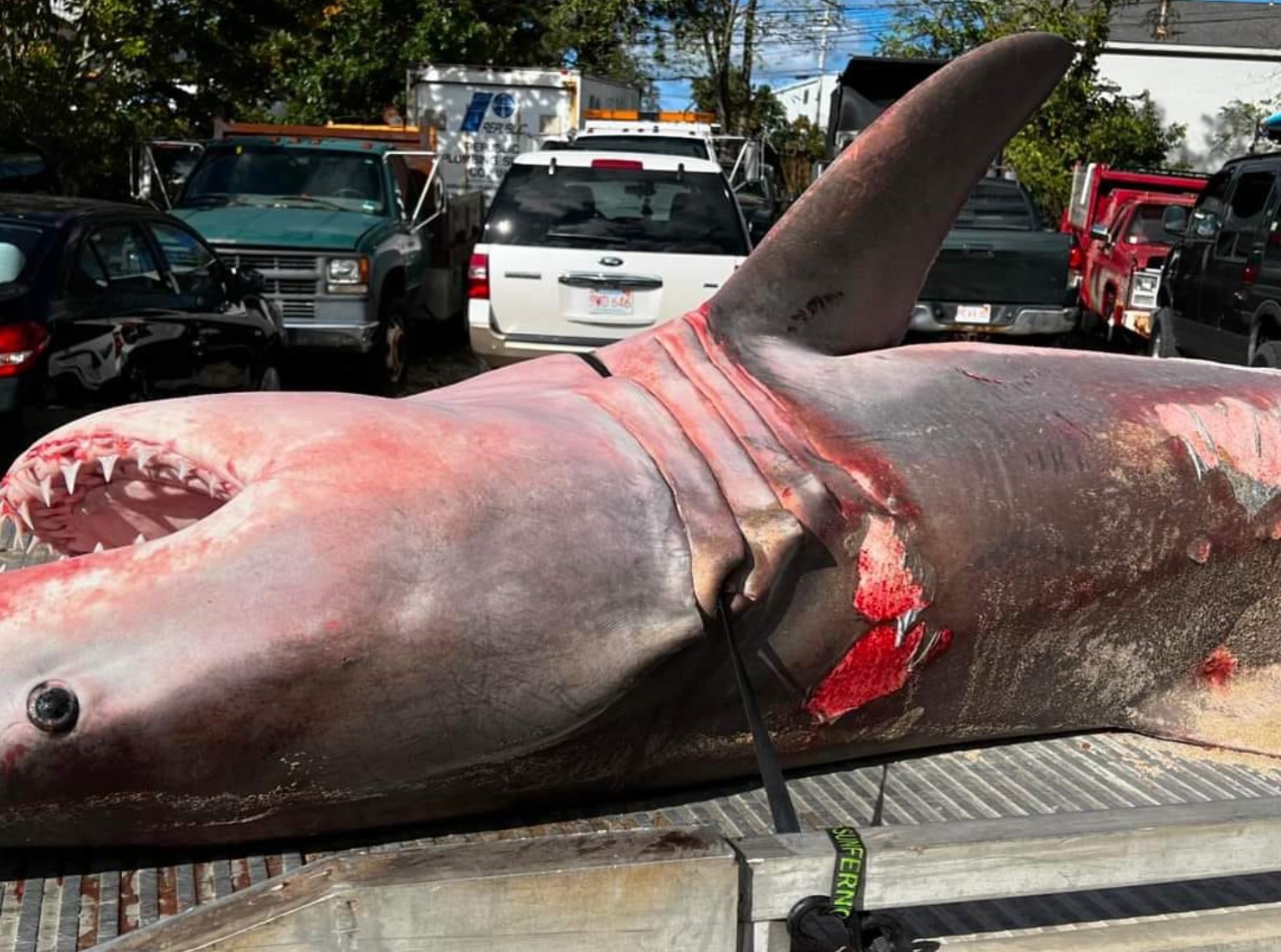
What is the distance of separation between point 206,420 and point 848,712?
1446 mm

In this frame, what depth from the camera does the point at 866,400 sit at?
2.95 m

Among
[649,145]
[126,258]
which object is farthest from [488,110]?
[126,258]

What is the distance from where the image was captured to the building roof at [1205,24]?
39.3m

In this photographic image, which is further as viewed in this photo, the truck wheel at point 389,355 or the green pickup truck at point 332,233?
the truck wheel at point 389,355

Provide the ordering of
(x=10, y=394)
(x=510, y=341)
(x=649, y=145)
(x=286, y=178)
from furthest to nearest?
(x=649, y=145) < (x=286, y=178) < (x=510, y=341) < (x=10, y=394)

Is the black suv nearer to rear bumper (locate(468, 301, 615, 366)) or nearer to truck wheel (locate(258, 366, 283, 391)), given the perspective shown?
rear bumper (locate(468, 301, 615, 366))

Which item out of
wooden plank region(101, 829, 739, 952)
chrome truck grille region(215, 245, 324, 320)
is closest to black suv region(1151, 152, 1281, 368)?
chrome truck grille region(215, 245, 324, 320)

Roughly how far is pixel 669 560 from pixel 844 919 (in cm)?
72

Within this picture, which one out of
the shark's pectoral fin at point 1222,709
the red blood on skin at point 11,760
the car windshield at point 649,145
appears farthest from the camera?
the car windshield at point 649,145

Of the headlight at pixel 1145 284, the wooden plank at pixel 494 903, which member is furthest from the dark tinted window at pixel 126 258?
the headlight at pixel 1145 284

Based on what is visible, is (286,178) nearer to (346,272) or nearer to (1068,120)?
(346,272)

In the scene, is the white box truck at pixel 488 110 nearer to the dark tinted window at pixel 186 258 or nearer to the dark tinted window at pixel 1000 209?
the dark tinted window at pixel 1000 209

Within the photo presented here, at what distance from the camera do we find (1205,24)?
43938mm

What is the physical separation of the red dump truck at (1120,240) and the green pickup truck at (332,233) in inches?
241
